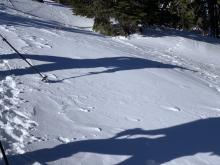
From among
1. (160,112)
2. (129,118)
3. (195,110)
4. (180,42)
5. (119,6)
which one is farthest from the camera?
(180,42)

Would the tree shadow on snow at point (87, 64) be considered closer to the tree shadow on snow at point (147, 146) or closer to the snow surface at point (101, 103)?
the snow surface at point (101, 103)

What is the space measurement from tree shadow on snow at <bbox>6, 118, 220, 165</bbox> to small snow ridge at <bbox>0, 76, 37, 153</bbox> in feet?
1.21

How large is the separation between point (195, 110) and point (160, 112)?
1.17 m

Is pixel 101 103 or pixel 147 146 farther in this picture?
pixel 101 103

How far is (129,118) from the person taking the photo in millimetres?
9023

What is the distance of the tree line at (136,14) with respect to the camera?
17828mm

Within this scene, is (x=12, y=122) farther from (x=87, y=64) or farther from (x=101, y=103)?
(x=87, y=64)

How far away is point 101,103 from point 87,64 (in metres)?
3.18

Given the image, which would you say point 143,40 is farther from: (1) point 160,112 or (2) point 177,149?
(2) point 177,149

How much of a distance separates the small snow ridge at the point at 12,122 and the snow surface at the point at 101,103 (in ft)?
0.05

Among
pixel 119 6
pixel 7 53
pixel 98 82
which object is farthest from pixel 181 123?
pixel 119 6

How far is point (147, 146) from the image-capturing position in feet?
25.3

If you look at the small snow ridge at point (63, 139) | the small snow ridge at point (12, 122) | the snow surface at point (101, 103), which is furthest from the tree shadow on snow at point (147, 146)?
the small snow ridge at point (12, 122)

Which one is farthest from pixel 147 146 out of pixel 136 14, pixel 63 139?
pixel 136 14
